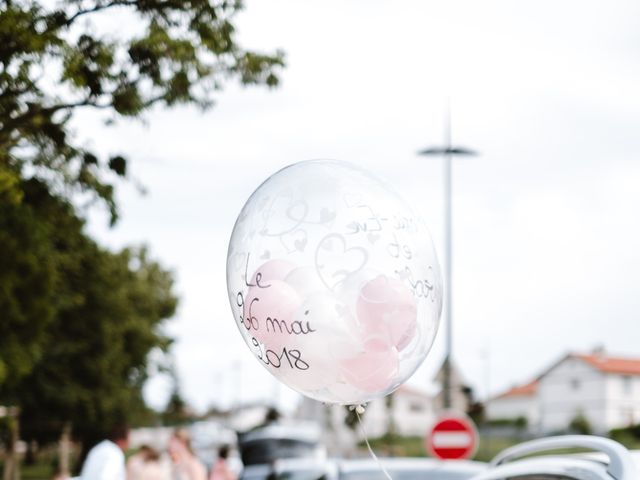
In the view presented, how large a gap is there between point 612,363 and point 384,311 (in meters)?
88.7

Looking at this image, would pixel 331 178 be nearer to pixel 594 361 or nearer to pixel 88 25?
pixel 88 25

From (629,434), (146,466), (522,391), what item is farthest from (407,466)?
(522,391)

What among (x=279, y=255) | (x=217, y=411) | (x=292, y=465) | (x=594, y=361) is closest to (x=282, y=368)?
(x=279, y=255)

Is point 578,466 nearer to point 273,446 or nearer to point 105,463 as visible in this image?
point 105,463

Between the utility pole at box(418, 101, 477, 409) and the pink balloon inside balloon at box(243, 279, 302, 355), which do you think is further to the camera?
the utility pole at box(418, 101, 477, 409)

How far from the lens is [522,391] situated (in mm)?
120188

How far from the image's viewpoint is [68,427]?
1650 inches

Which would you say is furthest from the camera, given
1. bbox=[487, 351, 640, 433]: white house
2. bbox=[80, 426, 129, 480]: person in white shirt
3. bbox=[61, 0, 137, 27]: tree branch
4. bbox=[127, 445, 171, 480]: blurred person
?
bbox=[487, 351, 640, 433]: white house

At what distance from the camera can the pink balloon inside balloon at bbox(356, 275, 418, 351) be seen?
5.24 m

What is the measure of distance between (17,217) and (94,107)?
4997 millimetres

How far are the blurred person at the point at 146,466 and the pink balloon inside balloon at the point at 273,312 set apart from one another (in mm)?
8725

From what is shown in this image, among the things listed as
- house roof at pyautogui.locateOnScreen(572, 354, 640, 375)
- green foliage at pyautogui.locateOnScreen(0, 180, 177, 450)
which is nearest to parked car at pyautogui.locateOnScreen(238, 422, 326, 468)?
green foliage at pyautogui.locateOnScreen(0, 180, 177, 450)

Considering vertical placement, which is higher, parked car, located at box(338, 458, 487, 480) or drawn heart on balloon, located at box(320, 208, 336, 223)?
drawn heart on balloon, located at box(320, 208, 336, 223)

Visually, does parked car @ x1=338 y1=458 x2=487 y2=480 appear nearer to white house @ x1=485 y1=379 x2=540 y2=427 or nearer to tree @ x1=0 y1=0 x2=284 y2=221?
tree @ x1=0 y1=0 x2=284 y2=221
